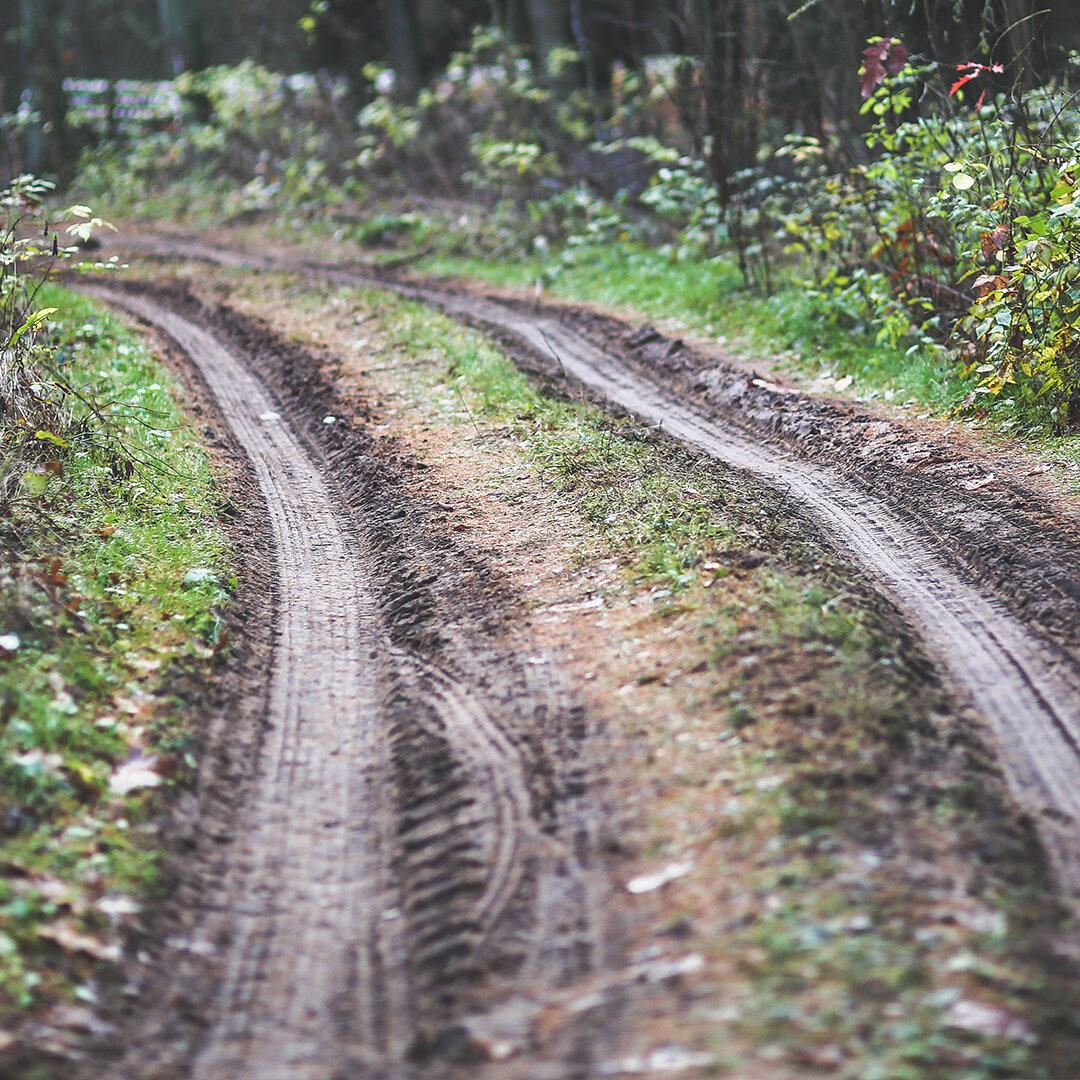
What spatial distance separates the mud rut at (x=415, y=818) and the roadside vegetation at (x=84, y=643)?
1.46 ft

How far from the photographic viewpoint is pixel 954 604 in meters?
4.96

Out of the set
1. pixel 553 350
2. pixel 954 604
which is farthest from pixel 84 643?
pixel 553 350

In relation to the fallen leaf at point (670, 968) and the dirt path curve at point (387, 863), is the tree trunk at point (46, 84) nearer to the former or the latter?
the dirt path curve at point (387, 863)

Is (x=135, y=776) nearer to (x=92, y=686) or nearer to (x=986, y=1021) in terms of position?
(x=92, y=686)

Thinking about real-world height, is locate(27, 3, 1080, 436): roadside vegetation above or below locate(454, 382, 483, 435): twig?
above

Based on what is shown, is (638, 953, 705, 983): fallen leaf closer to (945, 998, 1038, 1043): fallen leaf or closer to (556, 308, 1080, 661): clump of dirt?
(945, 998, 1038, 1043): fallen leaf

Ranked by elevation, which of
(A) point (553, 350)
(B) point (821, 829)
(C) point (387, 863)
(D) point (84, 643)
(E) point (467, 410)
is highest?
(A) point (553, 350)

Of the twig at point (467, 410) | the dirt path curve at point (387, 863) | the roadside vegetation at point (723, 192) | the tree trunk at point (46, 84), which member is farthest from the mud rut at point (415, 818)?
the tree trunk at point (46, 84)

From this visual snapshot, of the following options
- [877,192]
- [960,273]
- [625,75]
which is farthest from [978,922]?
[625,75]

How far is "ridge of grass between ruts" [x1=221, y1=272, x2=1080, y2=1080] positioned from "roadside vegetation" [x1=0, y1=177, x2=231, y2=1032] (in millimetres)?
1999

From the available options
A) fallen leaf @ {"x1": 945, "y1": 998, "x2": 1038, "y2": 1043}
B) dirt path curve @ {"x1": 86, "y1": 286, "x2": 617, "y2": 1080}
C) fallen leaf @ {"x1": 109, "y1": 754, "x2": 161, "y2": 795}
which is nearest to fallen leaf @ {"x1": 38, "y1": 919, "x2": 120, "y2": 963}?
dirt path curve @ {"x1": 86, "y1": 286, "x2": 617, "y2": 1080}

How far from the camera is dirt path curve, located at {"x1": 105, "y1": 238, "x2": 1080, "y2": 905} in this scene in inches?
142

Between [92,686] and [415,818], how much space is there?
5.61 ft

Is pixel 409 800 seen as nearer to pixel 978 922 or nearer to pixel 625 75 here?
pixel 978 922
